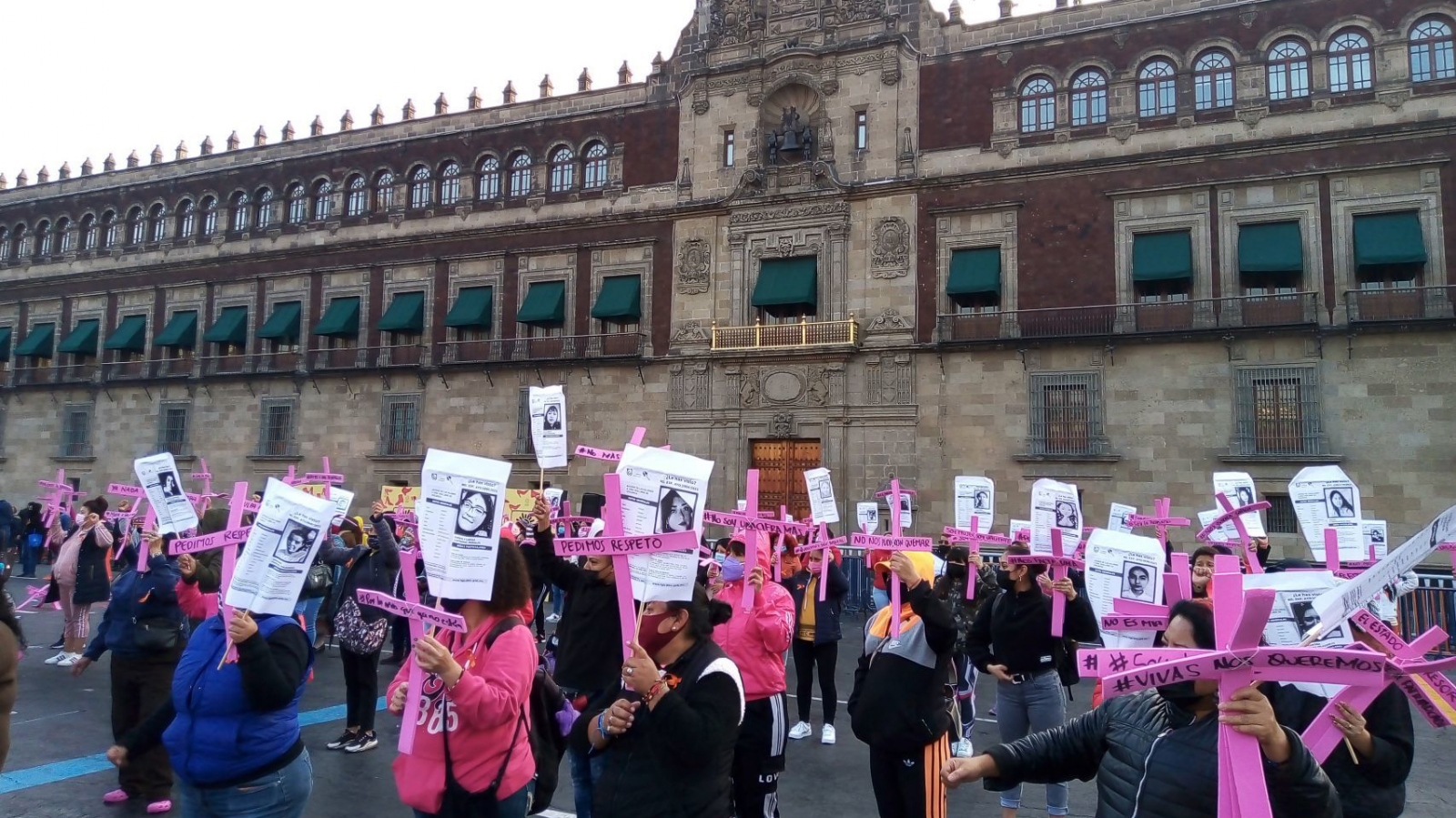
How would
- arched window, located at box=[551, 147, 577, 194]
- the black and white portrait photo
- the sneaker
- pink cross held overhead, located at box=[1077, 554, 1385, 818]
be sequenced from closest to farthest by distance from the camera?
pink cross held overhead, located at box=[1077, 554, 1385, 818] → the black and white portrait photo → the sneaker → arched window, located at box=[551, 147, 577, 194]

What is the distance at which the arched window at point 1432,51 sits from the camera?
19.9 metres

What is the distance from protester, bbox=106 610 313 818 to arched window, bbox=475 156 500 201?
27.3m

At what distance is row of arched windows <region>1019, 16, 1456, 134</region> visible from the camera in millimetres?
20062

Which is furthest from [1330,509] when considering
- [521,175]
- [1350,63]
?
[521,175]

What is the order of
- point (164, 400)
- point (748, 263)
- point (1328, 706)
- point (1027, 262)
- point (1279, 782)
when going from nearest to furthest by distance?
point (1279, 782) < point (1328, 706) < point (1027, 262) < point (748, 263) < point (164, 400)

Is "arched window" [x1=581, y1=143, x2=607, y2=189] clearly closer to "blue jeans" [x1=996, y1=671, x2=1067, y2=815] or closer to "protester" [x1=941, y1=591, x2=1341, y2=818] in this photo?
"blue jeans" [x1=996, y1=671, x2=1067, y2=815]

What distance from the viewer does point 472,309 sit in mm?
28875

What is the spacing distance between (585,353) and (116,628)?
67.7ft

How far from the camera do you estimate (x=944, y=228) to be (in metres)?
23.8

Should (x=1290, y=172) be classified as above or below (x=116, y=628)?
above

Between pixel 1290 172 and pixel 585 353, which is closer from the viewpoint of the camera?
pixel 1290 172

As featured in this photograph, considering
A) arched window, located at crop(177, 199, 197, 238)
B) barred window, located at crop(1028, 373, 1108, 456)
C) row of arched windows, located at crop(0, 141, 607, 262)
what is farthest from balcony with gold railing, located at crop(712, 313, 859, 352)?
arched window, located at crop(177, 199, 197, 238)

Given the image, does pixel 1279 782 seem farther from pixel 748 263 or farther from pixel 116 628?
pixel 748 263

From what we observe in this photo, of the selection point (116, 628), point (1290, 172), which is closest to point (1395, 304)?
point (1290, 172)
